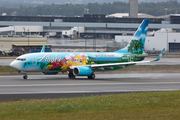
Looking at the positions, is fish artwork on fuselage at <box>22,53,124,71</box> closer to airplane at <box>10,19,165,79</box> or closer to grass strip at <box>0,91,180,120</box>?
airplane at <box>10,19,165,79</box>

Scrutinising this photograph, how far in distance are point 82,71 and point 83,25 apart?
123 metres

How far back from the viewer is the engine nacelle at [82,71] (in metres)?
40.0

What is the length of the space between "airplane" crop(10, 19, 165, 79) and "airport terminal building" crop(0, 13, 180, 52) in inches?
4101

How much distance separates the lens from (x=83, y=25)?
528 ft

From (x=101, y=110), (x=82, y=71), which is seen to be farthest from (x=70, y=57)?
(x=101, y=110)

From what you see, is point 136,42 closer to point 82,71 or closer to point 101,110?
point 82,71

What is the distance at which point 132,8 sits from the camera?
18350cm

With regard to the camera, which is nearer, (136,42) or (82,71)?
(82,71)

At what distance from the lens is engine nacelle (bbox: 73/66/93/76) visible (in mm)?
39950

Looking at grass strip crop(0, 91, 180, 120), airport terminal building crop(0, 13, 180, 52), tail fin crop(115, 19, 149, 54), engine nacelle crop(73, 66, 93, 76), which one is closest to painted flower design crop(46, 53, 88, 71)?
engine nacelle crop(73, 66, 93, 76)

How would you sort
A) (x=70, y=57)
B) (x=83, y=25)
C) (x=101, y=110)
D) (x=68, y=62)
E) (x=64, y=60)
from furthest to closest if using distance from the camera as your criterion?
(x=83, y=25) → (x=70, y=57) → (x=68, y=62) → (x=64, y=60) → (x=101, y=110)

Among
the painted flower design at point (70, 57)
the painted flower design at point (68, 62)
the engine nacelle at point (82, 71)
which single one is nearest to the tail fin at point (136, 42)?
the painted flower design at point (68, 62)

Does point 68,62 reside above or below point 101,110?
above

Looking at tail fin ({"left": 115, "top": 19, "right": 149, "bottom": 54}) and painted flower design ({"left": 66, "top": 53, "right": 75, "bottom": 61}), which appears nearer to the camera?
painted flower design ({"left": 66, "top": 53, "right": 75, "bottom": 61})
